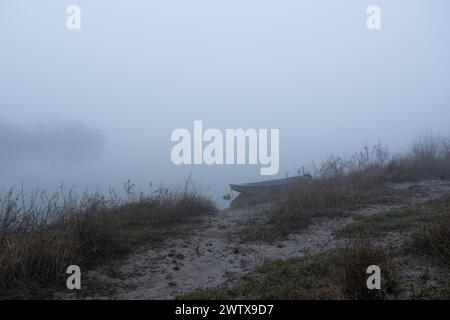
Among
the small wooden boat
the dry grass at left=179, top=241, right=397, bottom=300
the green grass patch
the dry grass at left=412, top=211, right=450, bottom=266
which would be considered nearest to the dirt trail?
the green grass patch

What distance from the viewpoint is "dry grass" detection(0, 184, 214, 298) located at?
14.0 feet

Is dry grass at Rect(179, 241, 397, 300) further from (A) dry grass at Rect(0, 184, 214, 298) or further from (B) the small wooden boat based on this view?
(B) the small wooden boat

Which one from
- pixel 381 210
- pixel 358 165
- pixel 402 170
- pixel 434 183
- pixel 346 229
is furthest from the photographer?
pixel 358 165

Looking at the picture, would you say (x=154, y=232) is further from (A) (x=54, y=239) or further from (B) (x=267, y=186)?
(B) (x=267, y=186)

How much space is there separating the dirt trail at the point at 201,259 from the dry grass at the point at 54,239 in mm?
378

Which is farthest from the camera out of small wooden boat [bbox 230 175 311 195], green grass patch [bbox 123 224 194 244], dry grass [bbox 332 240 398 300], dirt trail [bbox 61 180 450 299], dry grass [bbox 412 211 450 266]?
small wooden boat [bbox 230 175 311 195]

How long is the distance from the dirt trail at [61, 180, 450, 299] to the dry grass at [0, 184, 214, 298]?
0.38m

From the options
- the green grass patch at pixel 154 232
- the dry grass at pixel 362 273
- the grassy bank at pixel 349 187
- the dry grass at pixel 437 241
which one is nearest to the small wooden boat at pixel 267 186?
the grassy bank at pixel 349 187

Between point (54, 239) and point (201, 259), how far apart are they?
1977 mm

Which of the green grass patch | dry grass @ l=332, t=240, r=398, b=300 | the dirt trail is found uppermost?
dry grass @ l=332, t=240, r=398, b=300
